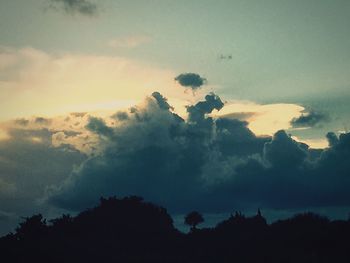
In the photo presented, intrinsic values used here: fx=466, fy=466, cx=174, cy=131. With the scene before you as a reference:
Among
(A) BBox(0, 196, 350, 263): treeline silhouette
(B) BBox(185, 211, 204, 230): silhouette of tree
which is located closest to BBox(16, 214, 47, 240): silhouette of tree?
(A) BBox(0, 196, 350, 263): treeline silhouette

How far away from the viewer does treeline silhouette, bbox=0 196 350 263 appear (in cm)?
6769

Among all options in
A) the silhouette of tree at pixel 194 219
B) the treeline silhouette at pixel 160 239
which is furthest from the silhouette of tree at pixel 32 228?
the silhouette of tree at pixel 194 219

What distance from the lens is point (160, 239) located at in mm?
91812

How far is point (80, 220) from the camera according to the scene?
96.4 metres

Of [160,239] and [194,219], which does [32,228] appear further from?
[194,219]

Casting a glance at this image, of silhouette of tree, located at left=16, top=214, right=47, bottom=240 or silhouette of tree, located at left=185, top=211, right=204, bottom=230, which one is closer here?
silhouette of tree, located at left=16, top=214, right=47, bottom=240

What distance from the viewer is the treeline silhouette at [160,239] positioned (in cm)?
6769

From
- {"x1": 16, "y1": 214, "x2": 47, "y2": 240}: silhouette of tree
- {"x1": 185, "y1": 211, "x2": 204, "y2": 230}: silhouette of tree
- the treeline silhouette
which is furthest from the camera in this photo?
{"x1": 185, "y1": 211, "x2": 204, "y2": 230}: silhouette of tree

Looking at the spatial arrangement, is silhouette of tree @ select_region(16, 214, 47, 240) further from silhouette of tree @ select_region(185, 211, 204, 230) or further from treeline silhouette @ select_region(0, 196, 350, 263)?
silhouette of tree @ select_region(185, 211, 204, 230)

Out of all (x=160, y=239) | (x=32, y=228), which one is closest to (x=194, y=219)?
(x=160, y=239)

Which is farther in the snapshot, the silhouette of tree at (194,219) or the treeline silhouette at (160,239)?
the silhouette of tree at (194,219)

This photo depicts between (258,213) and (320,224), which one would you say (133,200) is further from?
(320,224)

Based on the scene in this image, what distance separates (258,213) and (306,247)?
95.7ft

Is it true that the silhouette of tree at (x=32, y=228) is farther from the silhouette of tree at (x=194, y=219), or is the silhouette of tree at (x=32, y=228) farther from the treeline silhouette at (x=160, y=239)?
the silhouette of tree at (x=194, y=219)
